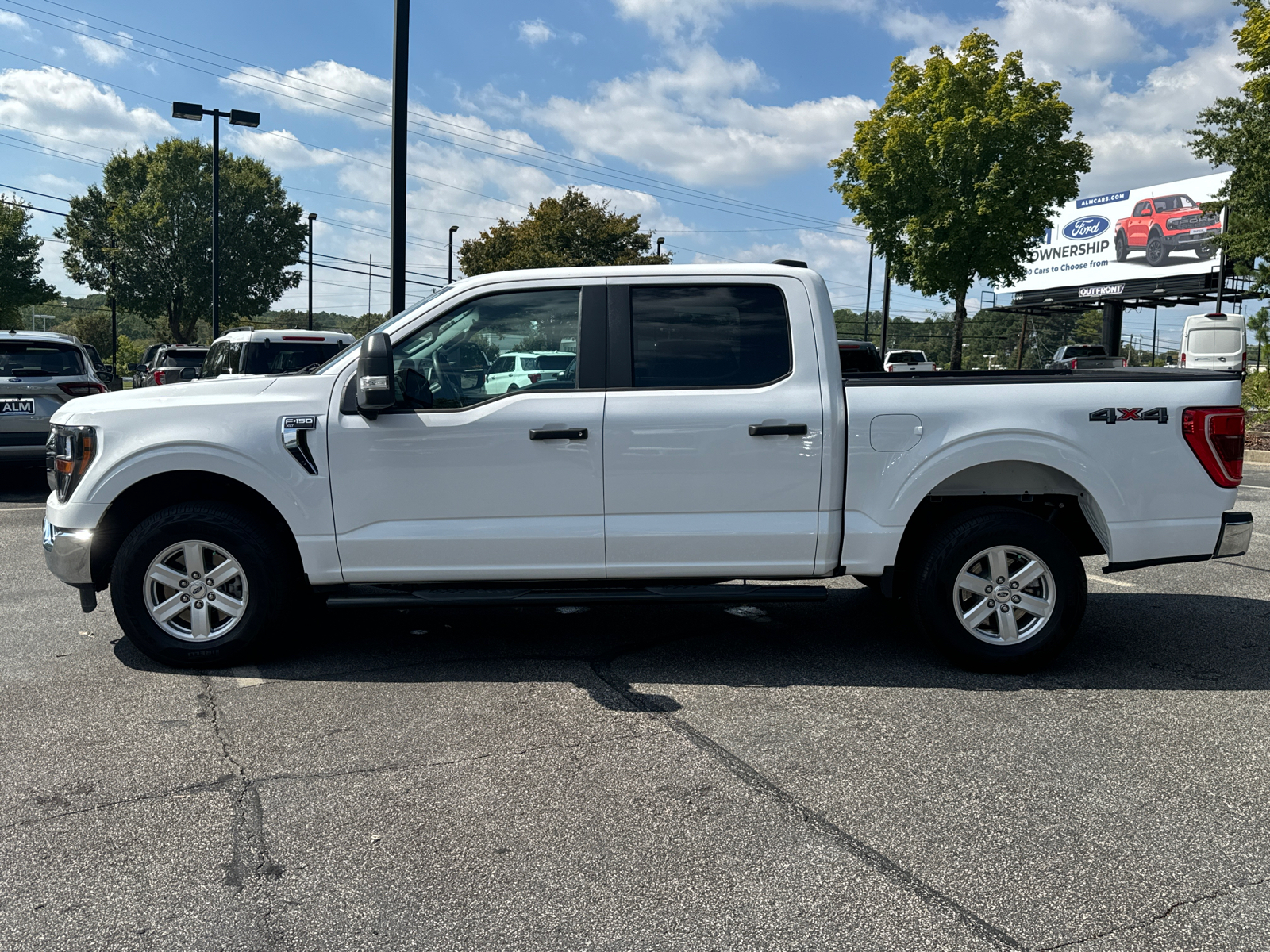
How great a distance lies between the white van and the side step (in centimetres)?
2880

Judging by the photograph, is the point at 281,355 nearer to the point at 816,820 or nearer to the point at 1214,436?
the point at 1214,436

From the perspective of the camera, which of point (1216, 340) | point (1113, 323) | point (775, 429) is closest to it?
point (775, 429)

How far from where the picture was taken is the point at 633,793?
381 centimetres

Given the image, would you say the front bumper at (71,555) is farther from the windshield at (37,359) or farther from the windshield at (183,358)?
the windshield at (183,358)

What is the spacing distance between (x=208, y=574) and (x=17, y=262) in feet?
182

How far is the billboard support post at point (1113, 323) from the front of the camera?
55281mm

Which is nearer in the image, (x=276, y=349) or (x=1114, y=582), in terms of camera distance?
(x=1114, y=582)

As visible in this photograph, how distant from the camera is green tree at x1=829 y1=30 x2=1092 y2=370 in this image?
30.1m

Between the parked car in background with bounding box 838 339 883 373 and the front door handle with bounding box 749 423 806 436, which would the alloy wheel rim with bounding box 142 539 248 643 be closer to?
the front door handle with bounding box 749 423 806 436

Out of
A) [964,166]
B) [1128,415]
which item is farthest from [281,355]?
[964,166]

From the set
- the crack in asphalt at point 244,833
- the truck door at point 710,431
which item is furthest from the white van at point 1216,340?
the crack in asphalt at point 244,833

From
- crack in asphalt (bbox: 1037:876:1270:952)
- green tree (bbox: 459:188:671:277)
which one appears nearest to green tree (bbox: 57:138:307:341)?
green tree (bbox: 459:188:671:277)

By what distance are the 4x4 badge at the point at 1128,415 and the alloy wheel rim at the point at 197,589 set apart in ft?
14.0

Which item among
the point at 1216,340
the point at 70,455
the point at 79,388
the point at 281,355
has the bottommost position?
the point at 70,455
